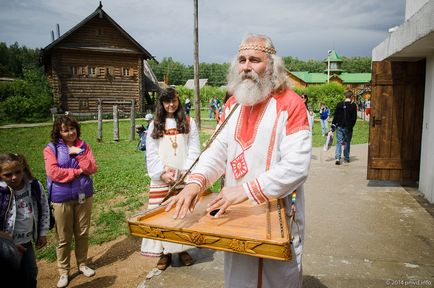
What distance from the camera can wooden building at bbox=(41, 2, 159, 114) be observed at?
25.6 m

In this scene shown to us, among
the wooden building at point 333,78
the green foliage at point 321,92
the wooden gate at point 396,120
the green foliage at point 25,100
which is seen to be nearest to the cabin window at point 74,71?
the green foliage at point 25,100

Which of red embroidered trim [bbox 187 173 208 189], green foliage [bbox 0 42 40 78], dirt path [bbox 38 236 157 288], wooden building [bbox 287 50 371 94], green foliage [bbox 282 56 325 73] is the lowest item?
dirt path [bbox 38 236 157 288]

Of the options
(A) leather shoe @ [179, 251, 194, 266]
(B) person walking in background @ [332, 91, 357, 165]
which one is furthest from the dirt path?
(B) person walking in background @ [332, 91, 357, 165]

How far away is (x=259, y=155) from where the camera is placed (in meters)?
1.98

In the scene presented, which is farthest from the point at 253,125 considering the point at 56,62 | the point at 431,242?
the point at 56,62

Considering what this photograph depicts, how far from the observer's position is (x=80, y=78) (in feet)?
87.5

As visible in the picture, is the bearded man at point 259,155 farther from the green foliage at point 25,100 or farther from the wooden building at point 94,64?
the green foliage at point 25,100

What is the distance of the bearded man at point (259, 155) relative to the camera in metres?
1.75

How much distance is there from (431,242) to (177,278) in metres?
3.20

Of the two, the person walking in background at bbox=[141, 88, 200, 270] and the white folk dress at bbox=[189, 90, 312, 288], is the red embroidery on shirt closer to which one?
the white folk dress at bbox=[189, 90, 312, 288]

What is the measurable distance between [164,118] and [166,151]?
0.40 m

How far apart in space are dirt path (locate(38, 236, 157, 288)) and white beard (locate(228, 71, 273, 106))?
8.53ft

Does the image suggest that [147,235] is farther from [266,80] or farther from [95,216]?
[95,216]

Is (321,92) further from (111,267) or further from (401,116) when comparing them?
(111,267)
